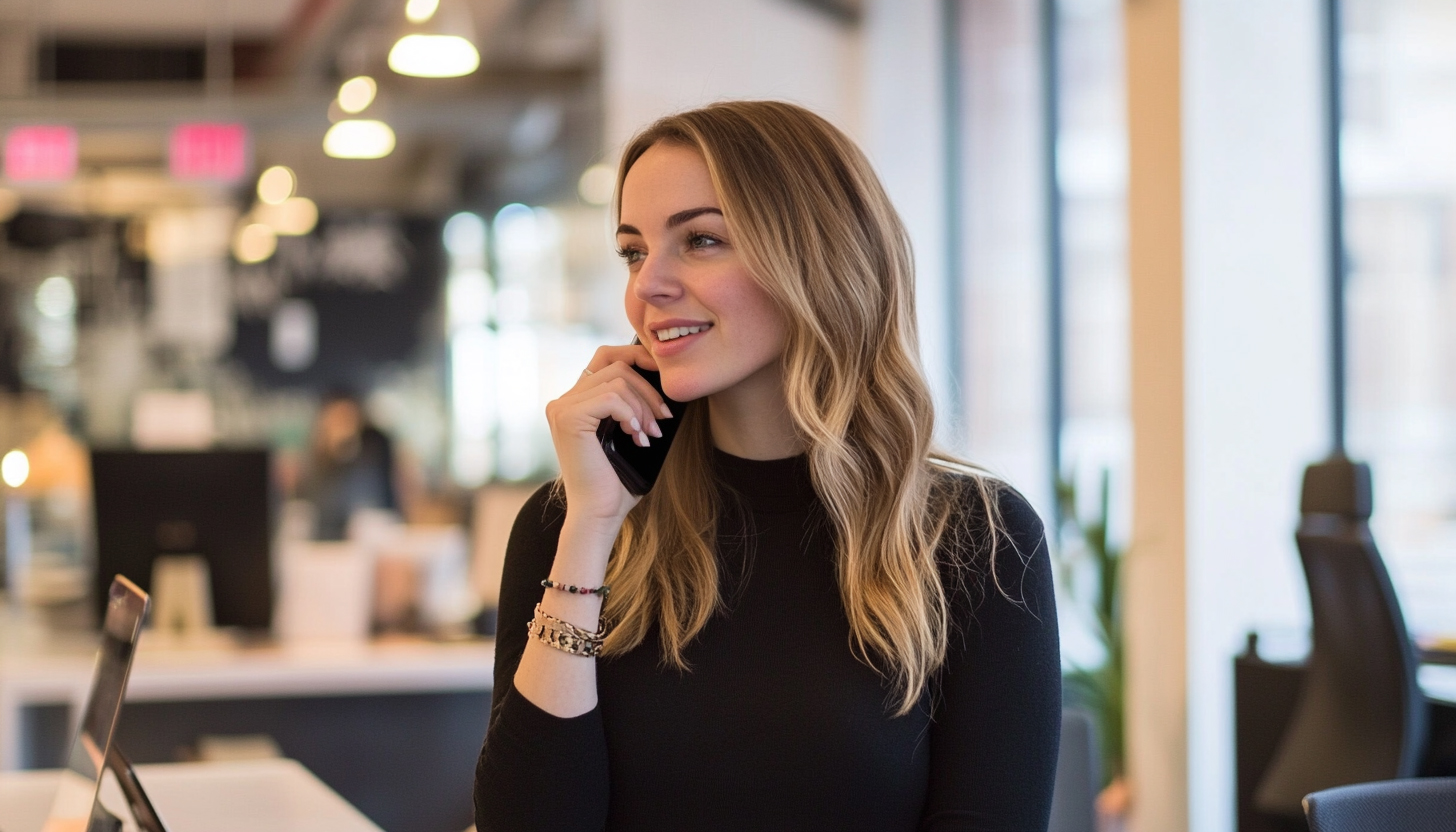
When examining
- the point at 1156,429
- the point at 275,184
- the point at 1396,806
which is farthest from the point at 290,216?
the point at 1396,806

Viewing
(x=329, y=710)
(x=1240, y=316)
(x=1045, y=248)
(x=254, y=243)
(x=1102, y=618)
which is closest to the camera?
(x=329, y=710)

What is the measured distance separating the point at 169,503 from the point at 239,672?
1.92ft

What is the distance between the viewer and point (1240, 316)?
430cm

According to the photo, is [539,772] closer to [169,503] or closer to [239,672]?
[239,672]

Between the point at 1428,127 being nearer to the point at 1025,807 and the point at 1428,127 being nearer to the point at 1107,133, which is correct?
the point at 1107,133

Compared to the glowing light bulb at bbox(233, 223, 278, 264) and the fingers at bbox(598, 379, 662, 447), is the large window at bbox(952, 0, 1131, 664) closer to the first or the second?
the fingers at bbox(598, 379, 662, 447)

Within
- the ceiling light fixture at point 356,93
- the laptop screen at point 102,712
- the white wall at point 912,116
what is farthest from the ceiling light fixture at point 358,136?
the laptop screen at point 102,712

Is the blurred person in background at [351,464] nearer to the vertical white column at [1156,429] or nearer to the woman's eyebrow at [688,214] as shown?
the vertical white column at [1156,429]

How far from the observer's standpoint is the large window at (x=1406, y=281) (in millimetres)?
4008

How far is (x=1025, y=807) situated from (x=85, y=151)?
9.63m

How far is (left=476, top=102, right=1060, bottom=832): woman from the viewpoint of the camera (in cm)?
152

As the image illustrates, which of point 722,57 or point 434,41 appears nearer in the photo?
point 434,41

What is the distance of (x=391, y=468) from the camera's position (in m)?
8.09

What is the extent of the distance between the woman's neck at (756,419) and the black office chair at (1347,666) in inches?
74.0
